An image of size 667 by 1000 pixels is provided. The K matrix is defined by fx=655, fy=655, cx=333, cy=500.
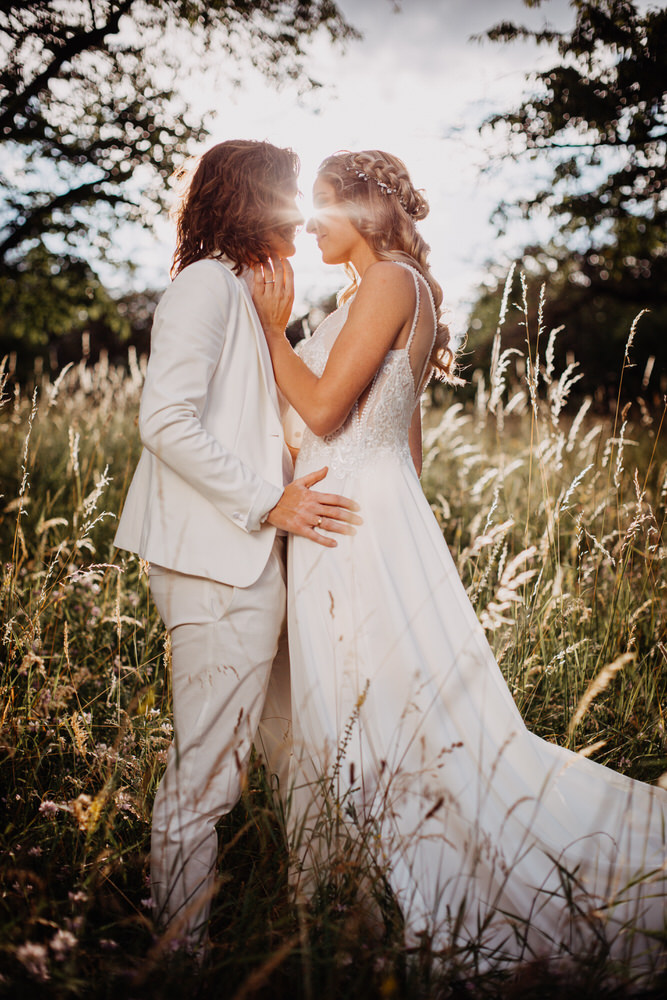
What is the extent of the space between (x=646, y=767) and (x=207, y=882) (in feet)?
6.11

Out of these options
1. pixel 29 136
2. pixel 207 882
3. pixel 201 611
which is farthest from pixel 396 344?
pixel 29 136

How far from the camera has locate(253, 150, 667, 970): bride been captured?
1.77 meters

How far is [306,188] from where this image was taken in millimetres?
2438

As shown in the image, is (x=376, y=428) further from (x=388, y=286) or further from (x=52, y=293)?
(x=52, y=293)

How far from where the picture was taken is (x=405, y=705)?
1.97 metres

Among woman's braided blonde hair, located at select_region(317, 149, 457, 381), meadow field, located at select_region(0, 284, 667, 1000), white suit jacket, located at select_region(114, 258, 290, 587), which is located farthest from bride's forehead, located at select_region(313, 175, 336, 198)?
meadow field, located at select_region(0, 284, 667, 1000)

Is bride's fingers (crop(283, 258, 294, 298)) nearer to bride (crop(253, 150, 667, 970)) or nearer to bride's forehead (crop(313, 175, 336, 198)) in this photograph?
bride (crop(253, 150, 667, 970))

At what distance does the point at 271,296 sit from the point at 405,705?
4.61 feet

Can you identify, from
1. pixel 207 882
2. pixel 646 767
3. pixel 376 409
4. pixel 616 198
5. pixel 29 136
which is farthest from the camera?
pixel 616 198

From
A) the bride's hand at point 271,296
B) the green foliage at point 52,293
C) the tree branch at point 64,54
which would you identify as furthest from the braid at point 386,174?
the green foliage at point 52,293

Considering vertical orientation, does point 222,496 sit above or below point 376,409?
below

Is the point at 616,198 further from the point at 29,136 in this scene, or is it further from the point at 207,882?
the point at 207,882

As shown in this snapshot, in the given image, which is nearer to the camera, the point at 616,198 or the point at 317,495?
the point at 317,495

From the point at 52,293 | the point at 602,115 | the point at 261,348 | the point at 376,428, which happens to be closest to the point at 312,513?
the point at 376,428
